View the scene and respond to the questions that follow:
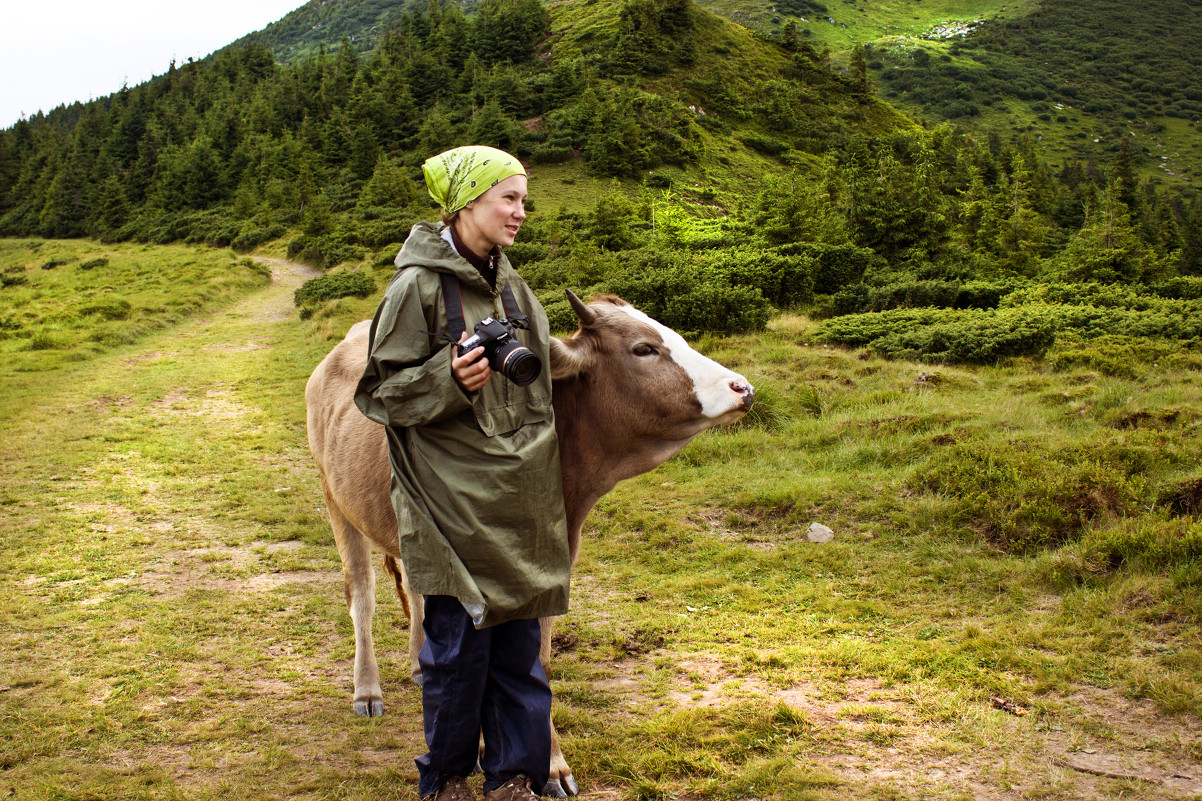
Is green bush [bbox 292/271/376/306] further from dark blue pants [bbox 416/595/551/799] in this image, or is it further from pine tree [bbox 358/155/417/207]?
dark blue pants [bbox 416/595/551/799]

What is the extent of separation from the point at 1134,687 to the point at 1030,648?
1.78ft

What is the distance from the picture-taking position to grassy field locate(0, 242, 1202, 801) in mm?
3268

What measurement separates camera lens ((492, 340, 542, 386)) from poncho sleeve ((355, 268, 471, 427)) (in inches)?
5.8

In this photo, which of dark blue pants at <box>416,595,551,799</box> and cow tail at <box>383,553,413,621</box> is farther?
cow tail at <box>383,553,413,621</box>

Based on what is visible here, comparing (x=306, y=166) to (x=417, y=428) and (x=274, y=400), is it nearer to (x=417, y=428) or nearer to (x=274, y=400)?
(x=274, y=400)

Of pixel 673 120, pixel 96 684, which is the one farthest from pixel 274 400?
pixel 673 120

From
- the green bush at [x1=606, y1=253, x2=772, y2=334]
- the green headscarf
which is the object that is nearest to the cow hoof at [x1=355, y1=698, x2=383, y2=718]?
the green headscarf

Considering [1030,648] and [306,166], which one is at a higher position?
[306,166]

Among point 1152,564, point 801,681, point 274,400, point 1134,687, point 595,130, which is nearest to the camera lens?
point 1134,687

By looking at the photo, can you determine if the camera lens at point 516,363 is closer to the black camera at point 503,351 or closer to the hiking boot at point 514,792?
the black camera at point 503,351

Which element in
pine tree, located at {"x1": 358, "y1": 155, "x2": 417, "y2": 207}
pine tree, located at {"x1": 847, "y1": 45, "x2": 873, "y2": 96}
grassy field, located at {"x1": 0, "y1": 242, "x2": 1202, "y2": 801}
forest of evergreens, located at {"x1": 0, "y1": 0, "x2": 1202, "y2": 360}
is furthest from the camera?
pine tree, located at {"x1": 847, "y1": 45, "x2": 873, "y2": 96}

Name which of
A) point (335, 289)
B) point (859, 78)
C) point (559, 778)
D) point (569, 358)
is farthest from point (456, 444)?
point (859, 78)

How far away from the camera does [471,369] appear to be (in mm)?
2420

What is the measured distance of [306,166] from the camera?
46906 millimetres
